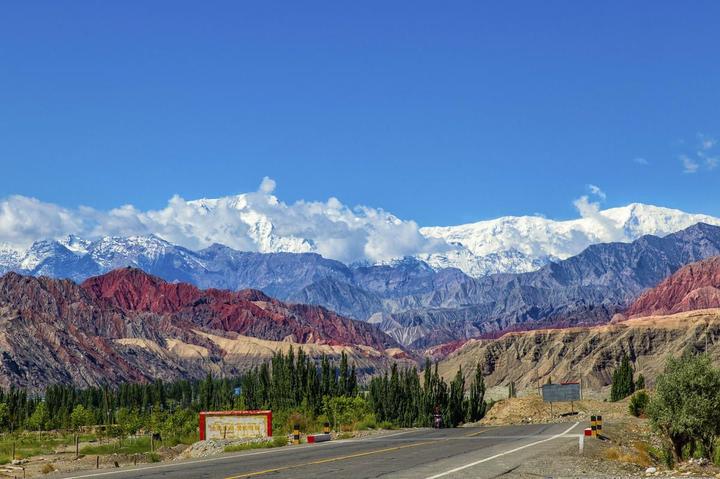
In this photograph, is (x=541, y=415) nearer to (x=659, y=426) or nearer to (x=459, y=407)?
(x=459, y=407)

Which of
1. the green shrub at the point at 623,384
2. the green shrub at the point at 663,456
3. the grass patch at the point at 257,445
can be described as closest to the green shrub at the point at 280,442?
the grass patch at the point at 257,445

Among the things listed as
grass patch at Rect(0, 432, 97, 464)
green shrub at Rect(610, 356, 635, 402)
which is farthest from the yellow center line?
green shrub at Rect(610, 356, 635, 402)

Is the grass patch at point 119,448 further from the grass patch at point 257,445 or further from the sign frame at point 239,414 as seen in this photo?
the grass patch at point 257,445

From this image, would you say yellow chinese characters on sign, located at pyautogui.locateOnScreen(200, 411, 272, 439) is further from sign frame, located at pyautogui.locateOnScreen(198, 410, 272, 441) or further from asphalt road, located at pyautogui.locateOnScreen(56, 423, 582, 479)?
asphalt road, located at pyautogui.locateOnScreen(56, 423, 582, 479)

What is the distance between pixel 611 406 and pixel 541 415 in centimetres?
953

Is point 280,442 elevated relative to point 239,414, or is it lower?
lower

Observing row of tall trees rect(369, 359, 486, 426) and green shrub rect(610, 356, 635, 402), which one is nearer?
row of tall trees rect(369, 359, 486, 426)

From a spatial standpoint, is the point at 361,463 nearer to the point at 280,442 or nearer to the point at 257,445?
Answer: the point at 257,445

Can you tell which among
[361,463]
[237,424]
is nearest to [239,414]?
[237,424]

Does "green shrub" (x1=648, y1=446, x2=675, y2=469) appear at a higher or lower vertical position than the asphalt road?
lower

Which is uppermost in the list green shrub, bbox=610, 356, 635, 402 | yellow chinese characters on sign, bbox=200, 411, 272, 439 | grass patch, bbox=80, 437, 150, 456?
green shrub, bbox=610, 356, 635, 402

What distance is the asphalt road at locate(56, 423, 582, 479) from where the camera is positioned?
107 feet

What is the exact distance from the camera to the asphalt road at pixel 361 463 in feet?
107

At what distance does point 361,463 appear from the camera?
37.2 metres
